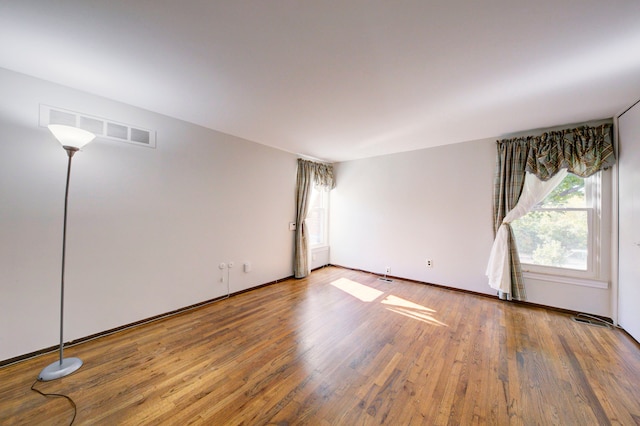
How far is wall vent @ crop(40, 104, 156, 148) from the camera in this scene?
2082 mm

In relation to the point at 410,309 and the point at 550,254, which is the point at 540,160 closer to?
the point at 550,254

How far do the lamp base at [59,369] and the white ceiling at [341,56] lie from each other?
245cm

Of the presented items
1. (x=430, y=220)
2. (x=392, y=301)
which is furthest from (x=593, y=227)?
(x=392, y=301)

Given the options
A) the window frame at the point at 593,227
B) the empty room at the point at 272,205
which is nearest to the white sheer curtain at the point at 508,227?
the empty room at the point at 272,205

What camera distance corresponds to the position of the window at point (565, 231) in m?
2.84

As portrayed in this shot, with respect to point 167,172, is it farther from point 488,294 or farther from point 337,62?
point 488,294

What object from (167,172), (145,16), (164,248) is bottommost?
(164,248)

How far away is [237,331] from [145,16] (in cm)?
272

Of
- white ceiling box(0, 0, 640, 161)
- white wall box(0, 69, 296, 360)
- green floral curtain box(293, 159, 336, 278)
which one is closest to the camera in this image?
white ceiling box(0, 0, 640, 161)

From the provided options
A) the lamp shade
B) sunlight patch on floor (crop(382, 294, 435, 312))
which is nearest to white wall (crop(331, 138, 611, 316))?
sunlight patch on floor (crop(382, 294, 435, 312))

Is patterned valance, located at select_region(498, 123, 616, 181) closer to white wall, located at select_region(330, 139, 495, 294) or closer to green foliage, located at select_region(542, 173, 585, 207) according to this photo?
green foliage, located at select_region(542, 173, 585, 207)

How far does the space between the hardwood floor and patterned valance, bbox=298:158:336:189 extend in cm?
269

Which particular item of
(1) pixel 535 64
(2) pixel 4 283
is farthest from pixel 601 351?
(2) pixel 4 283

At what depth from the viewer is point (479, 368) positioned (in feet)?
6.27
